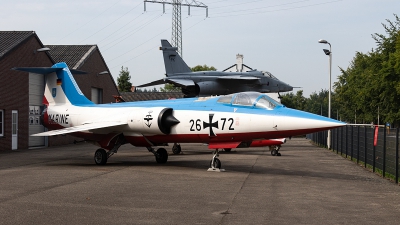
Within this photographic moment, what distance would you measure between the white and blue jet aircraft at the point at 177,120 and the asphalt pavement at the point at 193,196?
1240 mm

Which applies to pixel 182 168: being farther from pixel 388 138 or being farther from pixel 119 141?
pixel 388 138

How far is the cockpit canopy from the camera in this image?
15.7m

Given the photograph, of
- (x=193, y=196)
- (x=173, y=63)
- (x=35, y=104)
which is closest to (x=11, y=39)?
(x=35, y=104)

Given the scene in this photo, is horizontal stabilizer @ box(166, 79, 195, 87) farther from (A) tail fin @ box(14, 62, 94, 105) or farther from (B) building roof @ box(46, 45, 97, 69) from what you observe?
(A) tail fin @ box(14, 62, 94, 105)

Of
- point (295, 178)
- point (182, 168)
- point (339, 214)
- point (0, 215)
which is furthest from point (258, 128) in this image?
point (0, 215)

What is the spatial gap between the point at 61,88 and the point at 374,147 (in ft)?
40.0

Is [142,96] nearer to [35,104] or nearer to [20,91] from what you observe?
[35,104]

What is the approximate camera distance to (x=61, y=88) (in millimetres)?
21812

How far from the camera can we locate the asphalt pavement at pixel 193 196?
27.8ft

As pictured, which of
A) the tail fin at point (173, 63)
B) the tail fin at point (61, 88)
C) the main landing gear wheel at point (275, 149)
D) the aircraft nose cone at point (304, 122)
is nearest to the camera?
the aircraft nose cone at point (304, 122)

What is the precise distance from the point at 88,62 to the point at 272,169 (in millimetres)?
29128

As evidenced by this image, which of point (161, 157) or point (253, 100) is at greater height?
point (253, 100)

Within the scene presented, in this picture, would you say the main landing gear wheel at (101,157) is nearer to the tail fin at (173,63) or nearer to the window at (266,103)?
the window at (266,103)

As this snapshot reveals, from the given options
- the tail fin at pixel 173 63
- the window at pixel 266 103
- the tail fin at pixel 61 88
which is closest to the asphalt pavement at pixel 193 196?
the window at pixel 266 103
